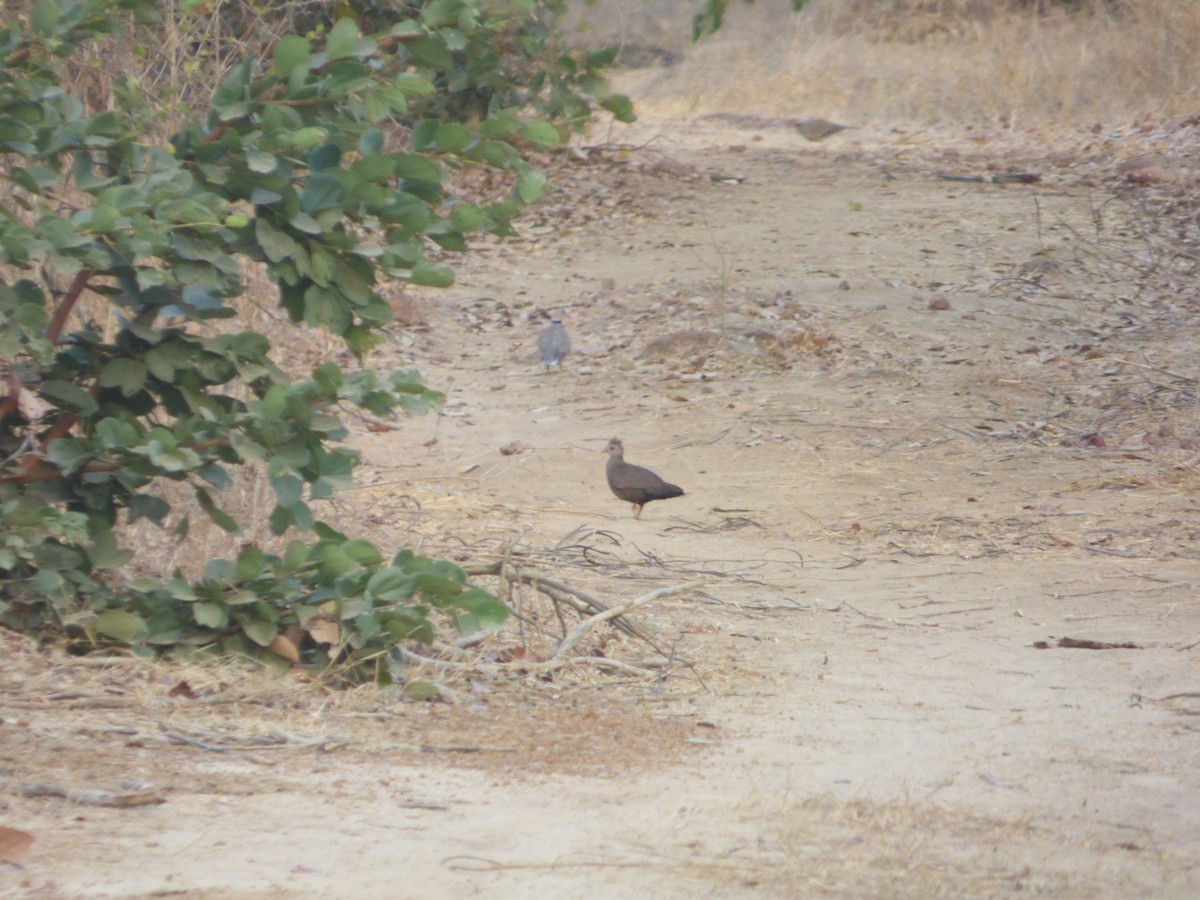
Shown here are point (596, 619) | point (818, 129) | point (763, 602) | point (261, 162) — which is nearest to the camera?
point (261, 162)

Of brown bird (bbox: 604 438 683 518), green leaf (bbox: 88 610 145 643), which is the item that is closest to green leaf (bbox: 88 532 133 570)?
green leaf (bbox: 88 610 145 643)

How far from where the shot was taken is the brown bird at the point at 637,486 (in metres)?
7.59

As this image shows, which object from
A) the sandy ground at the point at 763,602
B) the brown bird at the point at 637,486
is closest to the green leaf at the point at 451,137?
the sandy ground at the point at 763,602

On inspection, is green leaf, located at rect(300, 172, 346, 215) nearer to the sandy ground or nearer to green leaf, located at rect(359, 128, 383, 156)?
green leaf, located at rect(359, 128, 383, 156)

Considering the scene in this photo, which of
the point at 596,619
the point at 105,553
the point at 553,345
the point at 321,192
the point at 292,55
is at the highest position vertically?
the point at 292,55

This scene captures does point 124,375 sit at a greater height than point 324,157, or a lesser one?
lesser

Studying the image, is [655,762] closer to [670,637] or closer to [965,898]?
[965,898]

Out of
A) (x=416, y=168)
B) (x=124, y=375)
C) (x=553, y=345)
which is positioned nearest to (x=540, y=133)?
(x=416, y=168)

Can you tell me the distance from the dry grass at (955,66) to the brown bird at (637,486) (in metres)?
10.1

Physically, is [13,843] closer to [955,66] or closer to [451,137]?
[451,137]

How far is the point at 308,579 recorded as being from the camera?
427cm

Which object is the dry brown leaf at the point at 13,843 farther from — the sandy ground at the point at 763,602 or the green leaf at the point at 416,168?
the green leaf at the point at 416,168

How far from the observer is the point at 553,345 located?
10758 millimetres

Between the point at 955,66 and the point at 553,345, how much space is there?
9.96 m
